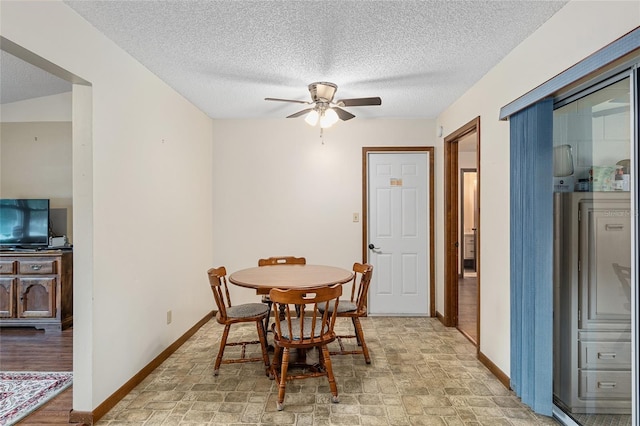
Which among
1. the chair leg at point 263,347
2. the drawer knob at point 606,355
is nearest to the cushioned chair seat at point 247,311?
Answer: the chair leg at point 263,347

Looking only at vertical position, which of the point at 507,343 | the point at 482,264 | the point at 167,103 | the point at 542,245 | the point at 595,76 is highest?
the point at 167,103

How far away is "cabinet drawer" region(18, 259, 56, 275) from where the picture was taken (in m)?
3.80

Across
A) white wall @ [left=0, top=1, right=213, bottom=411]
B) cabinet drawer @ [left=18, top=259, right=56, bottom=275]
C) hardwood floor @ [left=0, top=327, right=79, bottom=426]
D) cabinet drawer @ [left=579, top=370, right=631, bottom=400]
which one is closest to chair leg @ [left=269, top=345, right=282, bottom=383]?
white wall @ [left=0, top=1, right=213, bottom=411]

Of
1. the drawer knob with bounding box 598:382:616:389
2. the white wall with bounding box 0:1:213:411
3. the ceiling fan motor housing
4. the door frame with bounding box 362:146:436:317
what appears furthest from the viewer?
the door frame with bounding box 362:146:436:317

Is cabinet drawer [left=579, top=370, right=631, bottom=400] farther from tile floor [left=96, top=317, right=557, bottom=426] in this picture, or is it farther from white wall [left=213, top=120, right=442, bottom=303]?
white wall [left=213, top=120, right=442, bottom=303]

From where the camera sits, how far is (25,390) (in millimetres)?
2549

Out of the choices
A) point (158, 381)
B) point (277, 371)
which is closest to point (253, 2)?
point (277, 371)

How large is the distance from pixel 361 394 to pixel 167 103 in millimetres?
3131

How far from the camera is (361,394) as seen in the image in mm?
2490

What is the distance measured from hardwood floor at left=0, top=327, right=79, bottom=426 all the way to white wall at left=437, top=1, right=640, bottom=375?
3275 millimetres

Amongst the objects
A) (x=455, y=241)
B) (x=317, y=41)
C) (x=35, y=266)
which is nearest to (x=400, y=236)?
(x=455, y=241)

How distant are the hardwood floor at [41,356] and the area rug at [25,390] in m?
0.07

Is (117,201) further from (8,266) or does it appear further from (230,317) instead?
(8,266)

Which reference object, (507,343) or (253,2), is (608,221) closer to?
(507,343)
